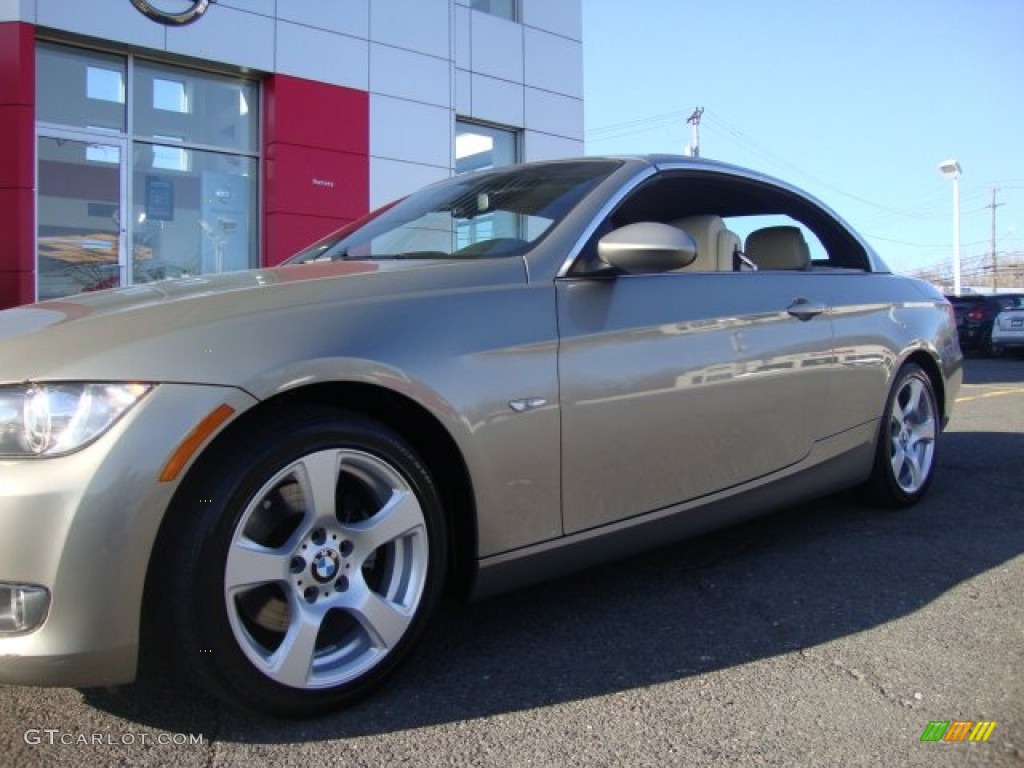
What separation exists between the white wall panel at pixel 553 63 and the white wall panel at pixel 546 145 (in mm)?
680

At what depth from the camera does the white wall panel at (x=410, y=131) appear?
35.4 ft

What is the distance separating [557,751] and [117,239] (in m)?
8.66

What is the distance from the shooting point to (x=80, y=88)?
899cm

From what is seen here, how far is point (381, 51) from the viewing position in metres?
10.8

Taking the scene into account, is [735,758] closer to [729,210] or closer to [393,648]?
[393,648]

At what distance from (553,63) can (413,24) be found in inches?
95.0

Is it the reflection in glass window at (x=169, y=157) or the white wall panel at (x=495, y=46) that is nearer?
the reflection in glass window at (x=169, y=157)

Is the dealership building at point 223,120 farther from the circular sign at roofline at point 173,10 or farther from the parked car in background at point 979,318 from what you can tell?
the parked car in background at point 979,318

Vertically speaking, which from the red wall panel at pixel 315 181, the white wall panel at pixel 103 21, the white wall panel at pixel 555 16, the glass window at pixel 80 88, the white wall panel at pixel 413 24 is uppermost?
the white wall panel at pixel 555 16

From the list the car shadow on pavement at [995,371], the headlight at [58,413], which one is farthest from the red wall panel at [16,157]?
the car shadow on pavement at [995,371]

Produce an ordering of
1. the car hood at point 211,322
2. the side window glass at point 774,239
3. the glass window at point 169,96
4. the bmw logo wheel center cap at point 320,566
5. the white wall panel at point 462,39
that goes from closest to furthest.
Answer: the car hood at point 211,322 → the bmw logo wheel center cap at point 320,566 → the side window glass at point 774,239 → the glass window at point 169,96 → the white wall panel at point 462,39

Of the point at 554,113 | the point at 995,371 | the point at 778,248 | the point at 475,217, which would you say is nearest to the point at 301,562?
the point at 475,217

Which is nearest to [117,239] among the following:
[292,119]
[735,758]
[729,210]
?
[292,119]

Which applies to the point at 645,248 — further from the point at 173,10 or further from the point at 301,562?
the point at 173,10
